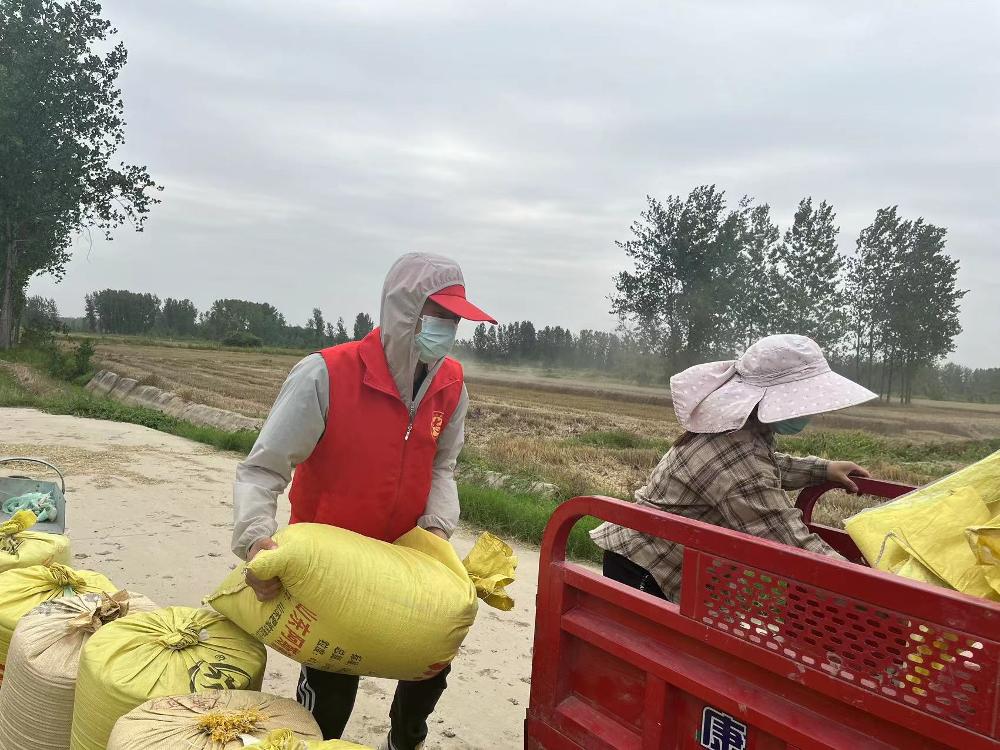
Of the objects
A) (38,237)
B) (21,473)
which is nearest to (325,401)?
(21,473)

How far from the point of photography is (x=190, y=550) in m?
5.14

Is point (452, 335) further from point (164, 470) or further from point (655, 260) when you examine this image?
point (655, 260)

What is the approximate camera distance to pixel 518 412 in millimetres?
17359

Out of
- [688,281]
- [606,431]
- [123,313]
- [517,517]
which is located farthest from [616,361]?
[123,313]

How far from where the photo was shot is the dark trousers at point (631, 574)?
2.22 metres

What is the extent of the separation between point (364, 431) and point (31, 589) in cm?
145

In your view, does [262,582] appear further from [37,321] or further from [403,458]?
[37,321]

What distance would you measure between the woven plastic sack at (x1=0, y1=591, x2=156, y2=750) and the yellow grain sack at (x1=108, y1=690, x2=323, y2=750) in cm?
57

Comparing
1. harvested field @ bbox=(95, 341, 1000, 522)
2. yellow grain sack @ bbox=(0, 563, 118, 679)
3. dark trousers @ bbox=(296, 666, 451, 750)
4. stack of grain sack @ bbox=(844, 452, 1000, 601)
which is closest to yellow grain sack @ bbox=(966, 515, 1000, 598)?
stack of grain sack @ bbox=(844, 452, 1000, 601)

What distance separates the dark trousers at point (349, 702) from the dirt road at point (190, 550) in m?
0.62

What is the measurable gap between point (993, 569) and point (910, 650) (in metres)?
0.26

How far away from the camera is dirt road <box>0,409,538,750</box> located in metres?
3.20

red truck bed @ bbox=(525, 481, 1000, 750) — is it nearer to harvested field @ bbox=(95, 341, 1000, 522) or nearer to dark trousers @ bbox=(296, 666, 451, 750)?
dark trousers @ bbox=(296, 666, 451, 750)

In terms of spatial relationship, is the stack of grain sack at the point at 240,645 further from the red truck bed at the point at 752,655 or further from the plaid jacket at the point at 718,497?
the plaid jacket at the point at 718,497
